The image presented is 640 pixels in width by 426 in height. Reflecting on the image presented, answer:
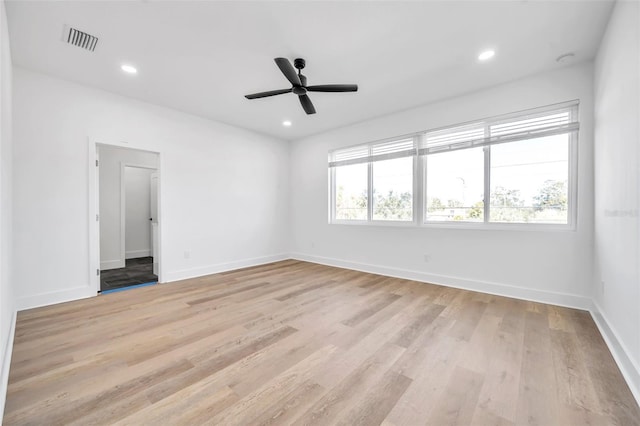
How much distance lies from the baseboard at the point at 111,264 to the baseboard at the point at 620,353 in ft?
23.6

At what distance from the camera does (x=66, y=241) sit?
3328 mm

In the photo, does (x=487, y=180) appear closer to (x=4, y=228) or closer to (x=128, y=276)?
(x=4, y=228)

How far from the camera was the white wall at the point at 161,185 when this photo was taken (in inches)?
122

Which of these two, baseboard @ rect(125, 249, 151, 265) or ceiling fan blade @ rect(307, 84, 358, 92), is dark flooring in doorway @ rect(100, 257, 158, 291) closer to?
baseboard @ rect(125, 249, 151, 265)

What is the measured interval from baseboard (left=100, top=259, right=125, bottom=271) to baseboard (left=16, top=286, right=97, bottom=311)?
2144 millimetres

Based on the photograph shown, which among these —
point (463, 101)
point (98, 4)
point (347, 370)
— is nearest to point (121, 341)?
point (347, 370)

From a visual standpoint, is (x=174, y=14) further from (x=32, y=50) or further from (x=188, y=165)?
(x=188, y=165)

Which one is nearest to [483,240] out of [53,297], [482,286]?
[482,286]

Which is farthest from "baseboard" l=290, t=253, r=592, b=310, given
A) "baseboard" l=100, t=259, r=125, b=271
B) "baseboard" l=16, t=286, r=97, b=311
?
"baseboard" l=100, t=259, r=125, b=271

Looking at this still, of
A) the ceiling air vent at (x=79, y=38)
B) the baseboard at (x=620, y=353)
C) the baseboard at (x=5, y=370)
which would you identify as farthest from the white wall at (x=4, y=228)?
the baseboard at (x=620, y=353)

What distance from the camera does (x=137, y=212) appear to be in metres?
6.62

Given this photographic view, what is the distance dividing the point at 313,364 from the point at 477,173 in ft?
11.2

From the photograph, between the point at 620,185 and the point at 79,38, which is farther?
the point at 79,38

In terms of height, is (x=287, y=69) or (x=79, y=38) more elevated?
(x=79, y=38)
